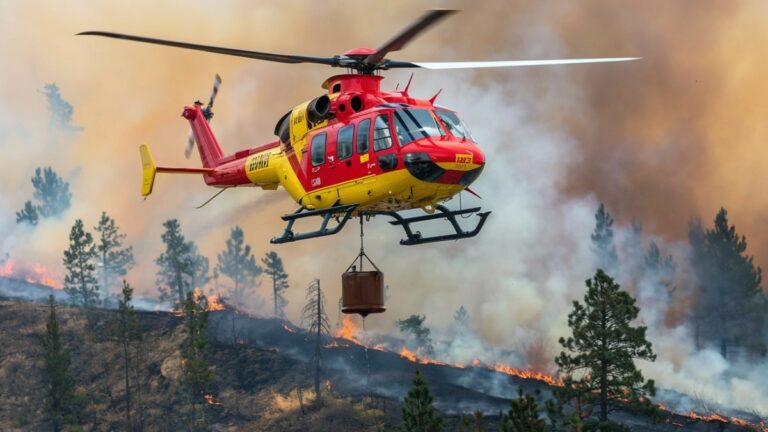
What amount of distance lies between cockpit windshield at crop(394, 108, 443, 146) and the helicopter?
3 centimetres

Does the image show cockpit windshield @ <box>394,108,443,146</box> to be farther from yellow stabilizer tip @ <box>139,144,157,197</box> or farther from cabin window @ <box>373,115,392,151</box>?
yellow stabilizer tip @ <box>139,144,157,197</box>

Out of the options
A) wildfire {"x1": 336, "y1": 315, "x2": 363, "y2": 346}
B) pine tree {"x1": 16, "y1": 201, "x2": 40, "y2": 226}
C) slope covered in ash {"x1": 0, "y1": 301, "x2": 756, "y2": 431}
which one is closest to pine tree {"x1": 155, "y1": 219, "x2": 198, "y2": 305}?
slope covered in ash {"x1": 0, "y1": 301, "x2": 756, "y2": 431}

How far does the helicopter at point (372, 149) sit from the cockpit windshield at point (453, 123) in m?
0.03

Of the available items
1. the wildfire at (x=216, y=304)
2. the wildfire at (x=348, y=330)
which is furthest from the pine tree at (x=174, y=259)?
the wildfire at (x=348, y=330)

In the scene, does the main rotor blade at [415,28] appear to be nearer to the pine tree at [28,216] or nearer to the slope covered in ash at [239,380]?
the slope covered in ash at [239,380]

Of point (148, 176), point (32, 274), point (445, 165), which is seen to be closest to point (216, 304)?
point (32, 274)

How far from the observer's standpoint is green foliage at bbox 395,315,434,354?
97.5 meters

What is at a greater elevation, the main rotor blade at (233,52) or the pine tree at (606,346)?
the main rotor blade at (233,52)

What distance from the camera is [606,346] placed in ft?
173

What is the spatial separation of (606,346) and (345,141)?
1100 inches

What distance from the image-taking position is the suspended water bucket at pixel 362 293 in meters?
28.9

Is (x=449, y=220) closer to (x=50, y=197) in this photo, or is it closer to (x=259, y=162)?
(x=259, y=162)

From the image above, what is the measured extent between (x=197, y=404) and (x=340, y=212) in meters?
65.4

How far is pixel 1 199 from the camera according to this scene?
162 metres
